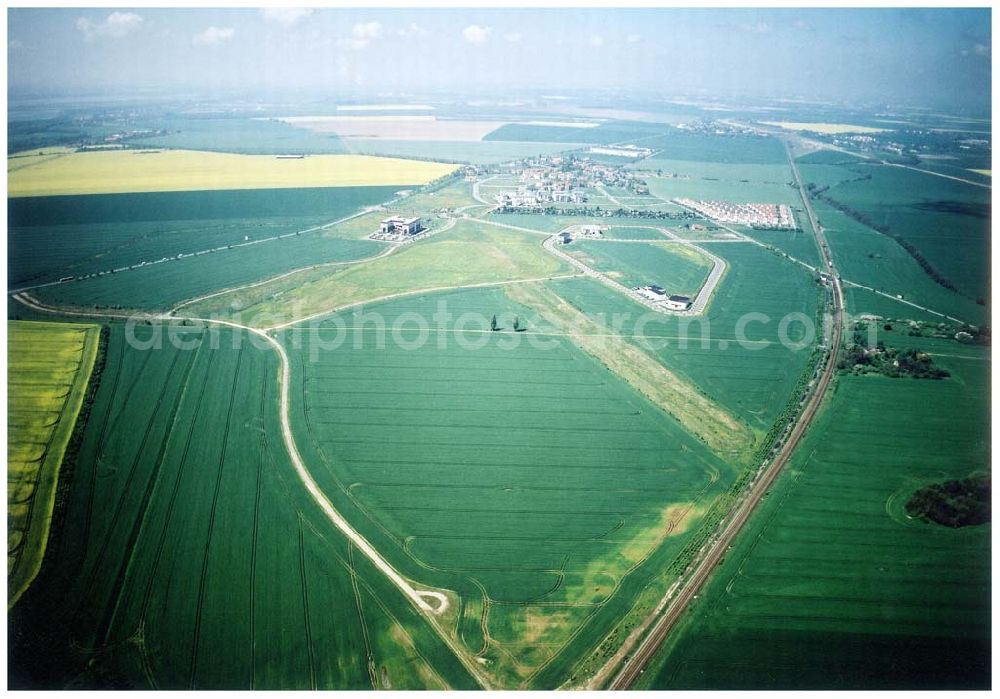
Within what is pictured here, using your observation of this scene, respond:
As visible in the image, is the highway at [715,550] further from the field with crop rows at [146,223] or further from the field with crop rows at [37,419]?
the field with crop rows at [146,223]

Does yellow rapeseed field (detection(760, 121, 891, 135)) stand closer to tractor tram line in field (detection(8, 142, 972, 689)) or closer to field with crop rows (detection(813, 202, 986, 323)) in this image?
field with crop rows (detection(813, 202, 986, 323))

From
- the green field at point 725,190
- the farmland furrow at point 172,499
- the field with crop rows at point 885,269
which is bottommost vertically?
the farmland furrow at point 172,499

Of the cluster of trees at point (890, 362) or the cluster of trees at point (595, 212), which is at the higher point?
the cluster of trees at point (595, 212)

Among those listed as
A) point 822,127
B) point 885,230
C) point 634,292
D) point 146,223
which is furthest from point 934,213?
point 146,223

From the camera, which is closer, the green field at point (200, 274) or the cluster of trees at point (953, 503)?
the cluster of trees at point (953, 503)

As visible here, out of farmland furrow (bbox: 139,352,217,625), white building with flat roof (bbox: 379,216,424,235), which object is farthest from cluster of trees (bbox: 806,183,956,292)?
farmland furrow (bbox: 139,352,217,625)

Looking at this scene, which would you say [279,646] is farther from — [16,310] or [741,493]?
[16,310]

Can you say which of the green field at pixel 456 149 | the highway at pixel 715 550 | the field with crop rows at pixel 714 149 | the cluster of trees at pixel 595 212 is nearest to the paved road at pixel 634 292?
the cluster of trees at pixel 595 212

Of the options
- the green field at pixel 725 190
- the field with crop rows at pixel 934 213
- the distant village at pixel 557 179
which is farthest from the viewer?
the green field at pixel 725 190
